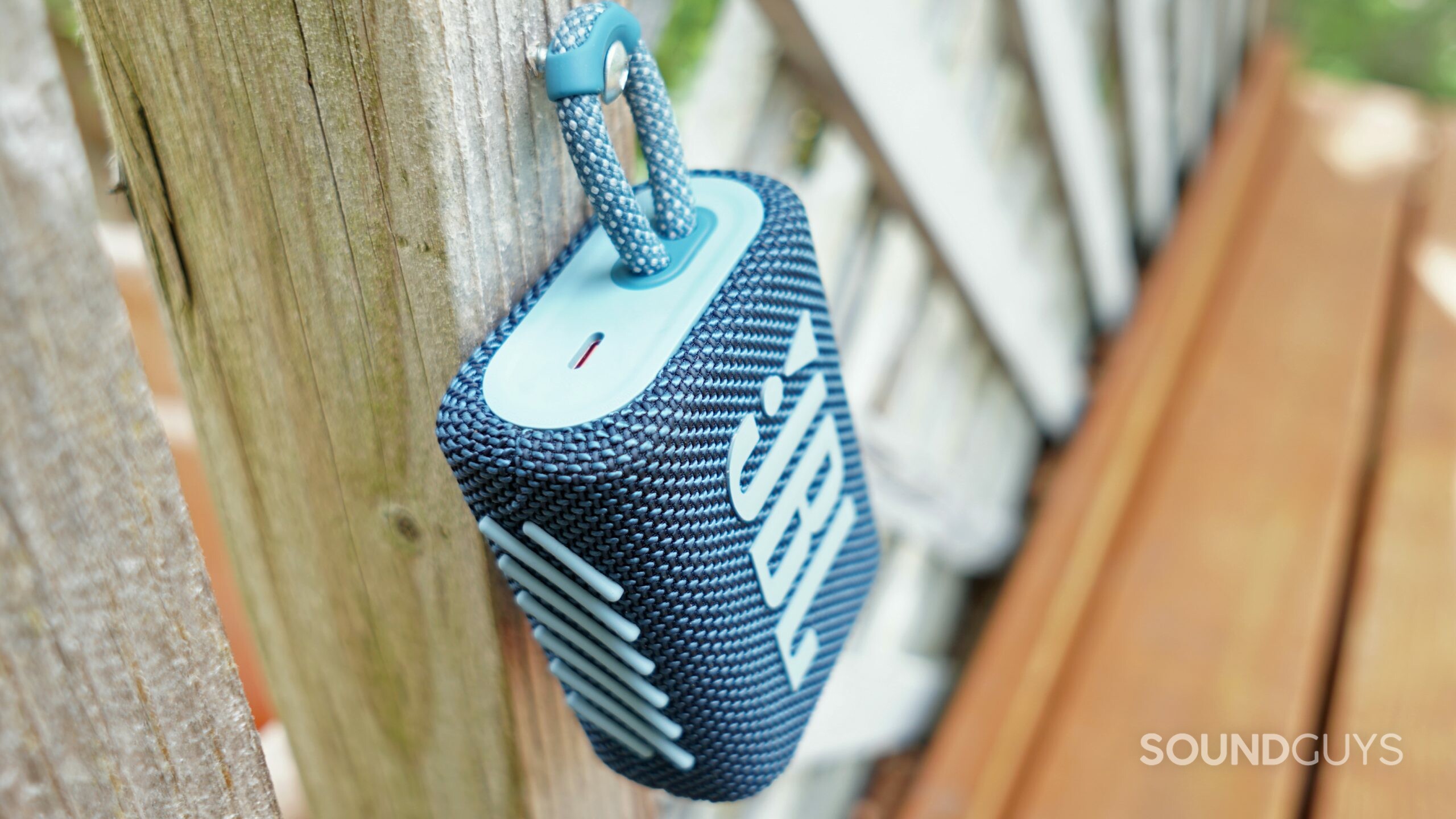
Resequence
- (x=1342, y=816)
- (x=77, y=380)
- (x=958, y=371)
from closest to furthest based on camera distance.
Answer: (x=77, y=380) → (x=1342, y=816) → (x=958, y=371)

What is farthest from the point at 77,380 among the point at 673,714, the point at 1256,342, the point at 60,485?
the point at 1256,342

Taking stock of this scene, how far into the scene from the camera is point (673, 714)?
373 mm

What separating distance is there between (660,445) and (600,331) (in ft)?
0.19

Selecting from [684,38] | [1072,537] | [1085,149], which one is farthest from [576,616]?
[684,38]

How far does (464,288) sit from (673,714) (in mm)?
186

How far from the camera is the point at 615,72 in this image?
33cm

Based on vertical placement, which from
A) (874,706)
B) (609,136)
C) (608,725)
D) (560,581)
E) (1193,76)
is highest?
(609,136)

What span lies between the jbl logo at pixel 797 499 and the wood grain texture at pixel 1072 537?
0.56 metres

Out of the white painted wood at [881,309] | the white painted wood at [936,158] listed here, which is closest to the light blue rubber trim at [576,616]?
Answer: the white painted wood at [936,158]

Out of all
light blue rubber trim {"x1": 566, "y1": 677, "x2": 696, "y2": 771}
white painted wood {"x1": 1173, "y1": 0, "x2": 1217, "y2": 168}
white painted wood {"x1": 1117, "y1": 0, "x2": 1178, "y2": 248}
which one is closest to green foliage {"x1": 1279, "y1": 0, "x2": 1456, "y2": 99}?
white painted wood {"x1": 1173, "y1": 0, "x2": 1217, "y2": 168}

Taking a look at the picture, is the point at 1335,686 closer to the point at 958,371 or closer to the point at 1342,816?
the point at 1342,816

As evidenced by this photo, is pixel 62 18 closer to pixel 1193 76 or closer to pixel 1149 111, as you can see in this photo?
pixel 1149 111

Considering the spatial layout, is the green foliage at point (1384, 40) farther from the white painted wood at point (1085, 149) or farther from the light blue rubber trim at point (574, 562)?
the light blue rubber trim at point (574, 562)

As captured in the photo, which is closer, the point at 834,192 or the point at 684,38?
the point at 834,192
